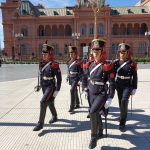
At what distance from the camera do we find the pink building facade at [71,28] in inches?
2908

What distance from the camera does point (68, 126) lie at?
8.45 metres

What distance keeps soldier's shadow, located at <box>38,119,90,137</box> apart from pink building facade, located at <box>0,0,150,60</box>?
2531 inches

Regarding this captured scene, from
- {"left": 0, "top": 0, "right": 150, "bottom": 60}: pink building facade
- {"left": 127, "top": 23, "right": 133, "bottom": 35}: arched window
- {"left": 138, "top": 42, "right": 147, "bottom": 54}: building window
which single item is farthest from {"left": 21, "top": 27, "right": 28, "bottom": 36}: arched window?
{"left": 138, "top": 42, "right": 147, "bottom": 54}: building window

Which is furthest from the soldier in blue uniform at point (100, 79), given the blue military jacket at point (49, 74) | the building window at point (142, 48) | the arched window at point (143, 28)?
the arched window at point (143, 28)

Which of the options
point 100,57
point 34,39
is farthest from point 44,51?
point 34,39

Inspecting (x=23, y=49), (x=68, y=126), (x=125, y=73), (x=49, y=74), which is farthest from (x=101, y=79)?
(x=23, y=49)

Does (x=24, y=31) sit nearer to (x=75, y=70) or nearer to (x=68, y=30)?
(x=68, y=30)

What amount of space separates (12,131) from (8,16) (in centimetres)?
7574

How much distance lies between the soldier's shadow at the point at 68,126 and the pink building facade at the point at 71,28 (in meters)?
64.3

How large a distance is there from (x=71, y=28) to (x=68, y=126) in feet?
228

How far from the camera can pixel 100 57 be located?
22.7 ft

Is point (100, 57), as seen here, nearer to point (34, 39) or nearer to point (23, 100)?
point (23, 100)

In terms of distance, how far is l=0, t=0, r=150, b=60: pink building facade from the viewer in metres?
73.9

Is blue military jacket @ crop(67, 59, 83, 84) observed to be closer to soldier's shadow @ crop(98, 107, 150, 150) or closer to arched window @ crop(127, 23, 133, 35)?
soldier's shadow @ crop(98, 107, 150, 150)
